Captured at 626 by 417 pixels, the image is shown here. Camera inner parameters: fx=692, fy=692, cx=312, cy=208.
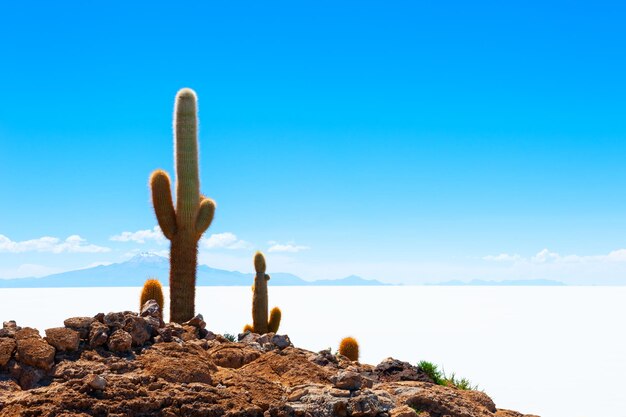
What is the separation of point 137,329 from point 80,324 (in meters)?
0.77

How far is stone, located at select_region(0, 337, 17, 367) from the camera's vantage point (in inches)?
346

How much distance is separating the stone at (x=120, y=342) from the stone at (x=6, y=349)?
3.92 feet

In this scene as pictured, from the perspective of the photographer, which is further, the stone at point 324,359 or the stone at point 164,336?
the stone at point 324,359

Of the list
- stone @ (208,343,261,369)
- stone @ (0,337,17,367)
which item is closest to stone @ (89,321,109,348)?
stone @ (0,337,17,367)

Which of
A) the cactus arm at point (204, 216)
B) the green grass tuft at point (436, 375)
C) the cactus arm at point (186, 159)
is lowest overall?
the green grass tuft at point (436, 375)

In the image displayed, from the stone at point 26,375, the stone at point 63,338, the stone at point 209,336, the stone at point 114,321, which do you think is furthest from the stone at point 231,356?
the stone at point 26,375

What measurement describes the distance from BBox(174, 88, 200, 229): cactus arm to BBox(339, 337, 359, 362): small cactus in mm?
4983

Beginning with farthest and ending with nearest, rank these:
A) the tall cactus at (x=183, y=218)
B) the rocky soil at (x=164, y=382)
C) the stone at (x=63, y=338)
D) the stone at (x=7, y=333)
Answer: the tall cactus at (x=183, y=218) → the stone at (x=7, y=333) → the stone at (x=63, y=338) → the rocky soil at (x=164, y=382)

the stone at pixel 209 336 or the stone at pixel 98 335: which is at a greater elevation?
the stone at pixel 98 335

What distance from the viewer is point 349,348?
16406 millimetres

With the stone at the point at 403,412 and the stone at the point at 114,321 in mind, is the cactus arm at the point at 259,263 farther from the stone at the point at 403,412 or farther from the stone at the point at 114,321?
the stone at the point at 403,412

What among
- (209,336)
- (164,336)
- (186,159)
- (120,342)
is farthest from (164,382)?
(186,159)

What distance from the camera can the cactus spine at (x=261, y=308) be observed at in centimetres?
2047

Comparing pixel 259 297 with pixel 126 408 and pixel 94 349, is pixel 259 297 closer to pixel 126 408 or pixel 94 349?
pixel 94 349
